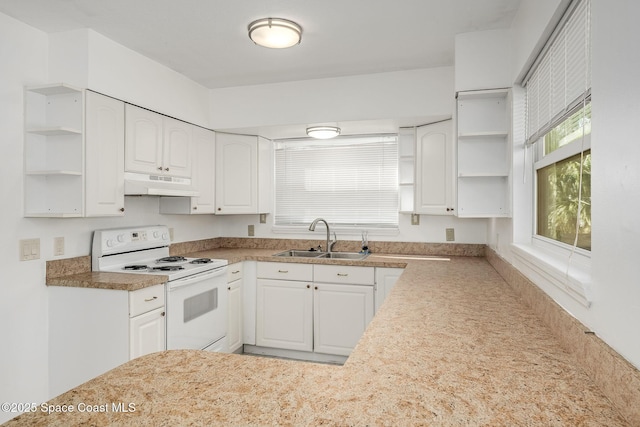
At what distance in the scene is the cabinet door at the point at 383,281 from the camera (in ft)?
10.5

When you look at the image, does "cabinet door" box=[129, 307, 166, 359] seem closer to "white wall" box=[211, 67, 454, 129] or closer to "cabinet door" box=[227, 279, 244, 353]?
"cabinet door" box=[227, 279, 244, 353]

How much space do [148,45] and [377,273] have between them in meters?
2.34

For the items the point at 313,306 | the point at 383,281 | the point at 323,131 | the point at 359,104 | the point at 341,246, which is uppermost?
the point at 359,104

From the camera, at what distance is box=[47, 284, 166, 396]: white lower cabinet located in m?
2.32

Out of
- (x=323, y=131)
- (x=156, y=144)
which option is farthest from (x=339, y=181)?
(x=156, y=144)

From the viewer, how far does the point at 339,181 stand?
4.03 meters

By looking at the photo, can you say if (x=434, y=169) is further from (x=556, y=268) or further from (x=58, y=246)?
(x=58, y=246)

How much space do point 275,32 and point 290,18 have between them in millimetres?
121

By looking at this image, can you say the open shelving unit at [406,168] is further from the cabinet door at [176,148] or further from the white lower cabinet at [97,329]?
the white lower cabinet at [97,329]

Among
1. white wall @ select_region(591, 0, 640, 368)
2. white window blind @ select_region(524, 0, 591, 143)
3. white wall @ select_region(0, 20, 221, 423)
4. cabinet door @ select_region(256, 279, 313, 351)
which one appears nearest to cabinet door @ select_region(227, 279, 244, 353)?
cabinet door @ select_region(256, 279, 313, 351)

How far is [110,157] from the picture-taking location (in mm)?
2590

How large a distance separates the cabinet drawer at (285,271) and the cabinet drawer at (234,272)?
16 cm

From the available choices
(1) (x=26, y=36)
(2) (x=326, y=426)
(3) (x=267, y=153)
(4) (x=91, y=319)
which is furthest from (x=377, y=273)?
(1) (x=26, y=36)

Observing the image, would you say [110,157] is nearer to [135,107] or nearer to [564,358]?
[135,107]
